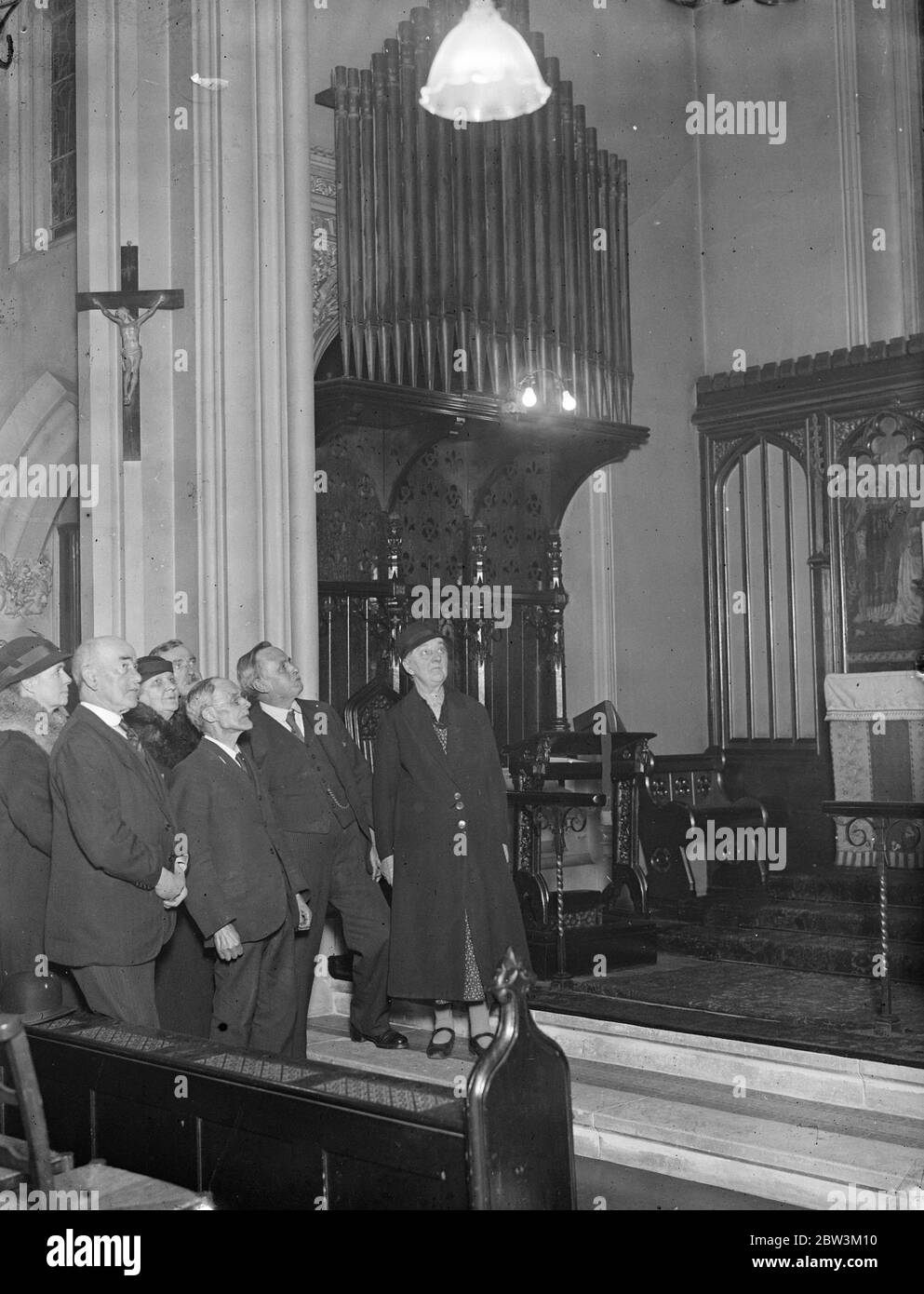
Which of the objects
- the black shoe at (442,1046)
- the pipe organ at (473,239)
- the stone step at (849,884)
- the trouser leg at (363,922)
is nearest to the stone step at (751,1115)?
the black shoe at (442,1046)

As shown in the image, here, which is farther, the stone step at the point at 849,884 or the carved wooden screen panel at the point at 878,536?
the carved wooden screen panel at the point at 878,536

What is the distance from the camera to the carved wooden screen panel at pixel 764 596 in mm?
9133

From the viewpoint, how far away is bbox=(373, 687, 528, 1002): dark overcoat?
16.7ft

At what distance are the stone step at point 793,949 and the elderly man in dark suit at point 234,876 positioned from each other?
2569 mm

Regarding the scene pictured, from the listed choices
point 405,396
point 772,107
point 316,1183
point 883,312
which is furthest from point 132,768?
point 772,107

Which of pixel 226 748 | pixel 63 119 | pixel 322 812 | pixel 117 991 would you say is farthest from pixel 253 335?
pixel 63 119

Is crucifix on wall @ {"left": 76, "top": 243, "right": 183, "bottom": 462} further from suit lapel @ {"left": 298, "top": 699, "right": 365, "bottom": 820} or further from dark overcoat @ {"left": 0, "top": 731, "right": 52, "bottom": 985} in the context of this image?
dark overcoat @ {"left": 0, "top": 731, "right": 52, "bottom": 985}

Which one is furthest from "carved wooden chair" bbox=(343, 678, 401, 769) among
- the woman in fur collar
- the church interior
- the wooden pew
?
the wooden pew

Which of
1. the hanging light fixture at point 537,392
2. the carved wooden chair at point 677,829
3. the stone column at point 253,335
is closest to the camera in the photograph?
the stone column at point 253,335

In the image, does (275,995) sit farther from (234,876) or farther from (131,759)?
(131,759)

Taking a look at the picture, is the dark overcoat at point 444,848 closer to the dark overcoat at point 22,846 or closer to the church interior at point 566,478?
the church interior at point 566,478

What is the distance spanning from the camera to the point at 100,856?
387 cm

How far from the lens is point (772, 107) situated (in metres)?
9.35

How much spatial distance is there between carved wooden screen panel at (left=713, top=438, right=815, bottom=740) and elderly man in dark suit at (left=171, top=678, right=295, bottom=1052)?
5.24 meters
